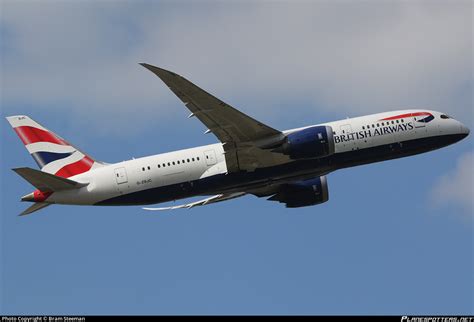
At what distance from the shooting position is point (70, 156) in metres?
61.1

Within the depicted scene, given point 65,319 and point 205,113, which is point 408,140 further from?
point 65,319

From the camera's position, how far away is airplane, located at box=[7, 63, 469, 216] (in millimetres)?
56875

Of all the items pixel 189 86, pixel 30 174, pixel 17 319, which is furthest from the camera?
pixel 30 174

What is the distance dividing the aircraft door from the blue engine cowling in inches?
282

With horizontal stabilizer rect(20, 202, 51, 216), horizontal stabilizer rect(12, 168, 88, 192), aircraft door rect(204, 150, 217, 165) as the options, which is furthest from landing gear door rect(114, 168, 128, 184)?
aircraft door rect(204, 150, 217, 165)

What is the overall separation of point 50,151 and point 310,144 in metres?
17.3

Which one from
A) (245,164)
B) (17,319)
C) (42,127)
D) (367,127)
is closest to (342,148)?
(367,127)

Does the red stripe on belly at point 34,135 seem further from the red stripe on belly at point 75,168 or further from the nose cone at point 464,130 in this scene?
the nose cone at point 464,130

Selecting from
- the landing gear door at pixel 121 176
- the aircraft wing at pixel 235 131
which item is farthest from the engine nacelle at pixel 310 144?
the landing gear door at pixel 121 176

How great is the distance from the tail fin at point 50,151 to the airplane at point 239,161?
0.31ft

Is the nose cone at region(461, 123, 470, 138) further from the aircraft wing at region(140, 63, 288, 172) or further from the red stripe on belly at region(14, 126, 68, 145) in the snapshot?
the red stripe on belly at region(14, 126, 68, 145)

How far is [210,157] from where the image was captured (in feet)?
192

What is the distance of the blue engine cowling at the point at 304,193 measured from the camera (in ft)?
209

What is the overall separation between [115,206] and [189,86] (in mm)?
10979
